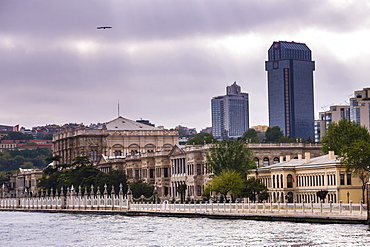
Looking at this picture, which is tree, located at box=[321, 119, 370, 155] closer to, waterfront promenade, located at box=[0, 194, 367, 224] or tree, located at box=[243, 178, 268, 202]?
tree, located at box=[243, 178, 268, 202]

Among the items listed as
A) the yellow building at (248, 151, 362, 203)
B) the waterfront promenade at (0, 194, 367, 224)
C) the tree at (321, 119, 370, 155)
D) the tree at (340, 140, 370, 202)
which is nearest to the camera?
the waterfront promenade at (0, 194, 367, 224)

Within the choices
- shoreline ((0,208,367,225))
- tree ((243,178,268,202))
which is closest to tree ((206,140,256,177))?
tree ((243,178,268,202))

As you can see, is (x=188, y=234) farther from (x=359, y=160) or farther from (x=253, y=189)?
(x=253, y=189)

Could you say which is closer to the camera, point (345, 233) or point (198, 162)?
point (345, 233)

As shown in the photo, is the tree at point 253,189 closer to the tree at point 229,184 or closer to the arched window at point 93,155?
the tree at point 229,184

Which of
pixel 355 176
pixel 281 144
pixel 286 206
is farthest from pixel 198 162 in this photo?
pixel 286 206

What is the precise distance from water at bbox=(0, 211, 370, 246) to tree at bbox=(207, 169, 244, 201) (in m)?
14.3

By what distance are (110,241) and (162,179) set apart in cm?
8465

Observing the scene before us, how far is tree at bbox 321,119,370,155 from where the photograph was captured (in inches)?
4882

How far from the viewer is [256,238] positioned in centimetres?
6269

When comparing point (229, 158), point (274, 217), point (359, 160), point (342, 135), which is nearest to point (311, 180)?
point (229, 158)

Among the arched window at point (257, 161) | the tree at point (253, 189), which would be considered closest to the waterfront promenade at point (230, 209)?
the tree at point (253, 189)

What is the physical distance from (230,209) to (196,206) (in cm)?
847

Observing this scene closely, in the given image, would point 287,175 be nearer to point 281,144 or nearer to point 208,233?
point 281,144
